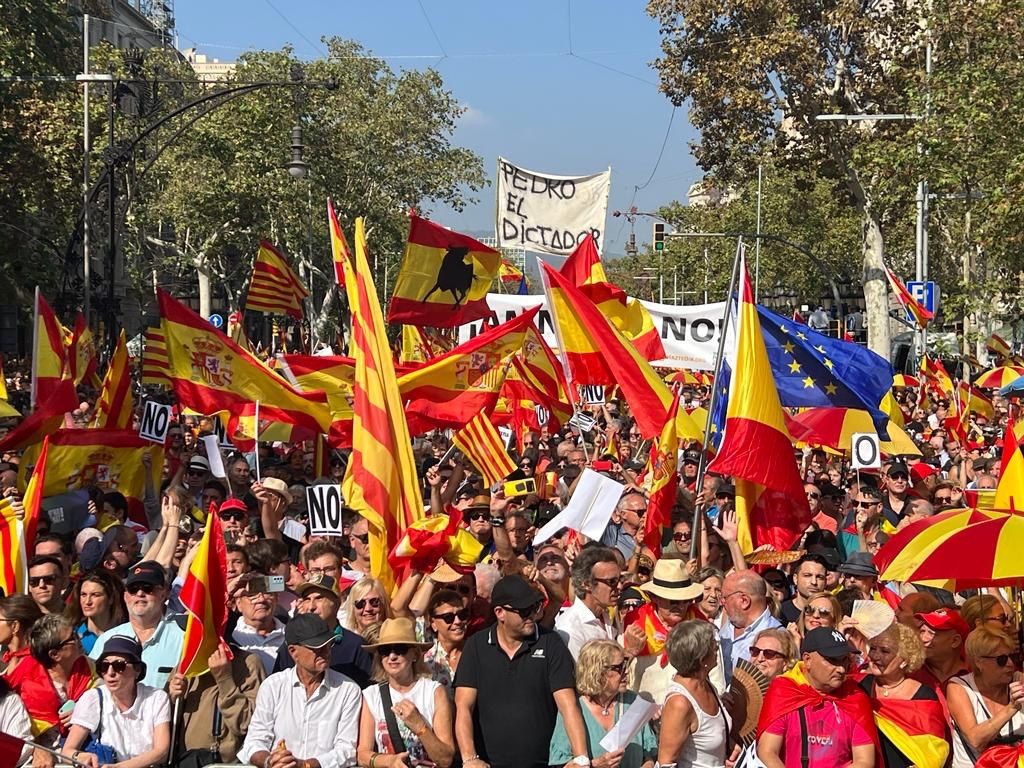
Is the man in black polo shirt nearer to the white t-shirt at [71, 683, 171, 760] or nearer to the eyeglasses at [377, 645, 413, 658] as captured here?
the eyeglasses at [377, 645, 413, 658]

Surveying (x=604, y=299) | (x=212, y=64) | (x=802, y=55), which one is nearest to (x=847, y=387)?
(x=604, y=299)

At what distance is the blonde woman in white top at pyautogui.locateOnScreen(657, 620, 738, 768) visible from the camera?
5.78 metres

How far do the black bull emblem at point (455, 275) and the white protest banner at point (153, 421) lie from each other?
3669 millimetres

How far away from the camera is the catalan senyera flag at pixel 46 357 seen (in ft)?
46.5

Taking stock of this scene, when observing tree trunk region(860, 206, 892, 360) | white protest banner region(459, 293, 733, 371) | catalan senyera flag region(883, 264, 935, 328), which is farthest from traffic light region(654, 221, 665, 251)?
white protest banner region(459, 293, 733, 371)

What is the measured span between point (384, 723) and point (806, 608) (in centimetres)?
208

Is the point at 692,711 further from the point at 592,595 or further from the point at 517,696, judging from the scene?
the point at 592,595

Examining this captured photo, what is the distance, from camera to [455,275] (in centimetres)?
1519

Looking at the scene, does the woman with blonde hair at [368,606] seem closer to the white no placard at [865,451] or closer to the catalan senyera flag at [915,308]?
the white no placard at [865,451]

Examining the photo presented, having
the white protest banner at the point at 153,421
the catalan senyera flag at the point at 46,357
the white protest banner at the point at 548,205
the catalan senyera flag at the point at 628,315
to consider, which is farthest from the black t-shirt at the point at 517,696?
the white protest banner at the point at 548,205

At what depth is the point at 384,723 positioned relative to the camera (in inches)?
240

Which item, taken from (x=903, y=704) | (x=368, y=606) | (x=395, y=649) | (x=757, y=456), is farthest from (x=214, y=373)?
(x=903, y=704)

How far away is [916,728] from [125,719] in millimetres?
3000

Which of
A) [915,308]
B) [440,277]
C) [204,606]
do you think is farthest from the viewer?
[915,308]
